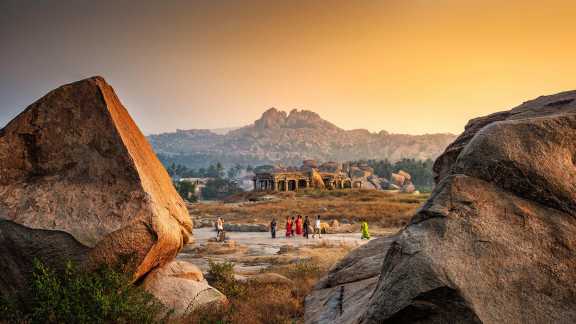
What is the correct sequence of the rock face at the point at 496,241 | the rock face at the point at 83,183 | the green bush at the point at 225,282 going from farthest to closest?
the green bush at the point at 225,282, the rock face at the point at 83,183, the rock face at the point at 496,241

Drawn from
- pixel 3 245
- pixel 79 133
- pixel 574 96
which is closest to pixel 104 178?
pixel 79 133

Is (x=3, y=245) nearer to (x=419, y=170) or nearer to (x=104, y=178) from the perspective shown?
(x=104, y=178)

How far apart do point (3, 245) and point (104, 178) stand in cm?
183

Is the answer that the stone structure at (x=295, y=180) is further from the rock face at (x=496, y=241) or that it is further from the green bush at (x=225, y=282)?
the rock face at (x=496, y=241)

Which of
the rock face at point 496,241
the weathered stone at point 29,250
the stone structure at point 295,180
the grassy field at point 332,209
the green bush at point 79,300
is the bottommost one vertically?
the grassy field at point 332,209

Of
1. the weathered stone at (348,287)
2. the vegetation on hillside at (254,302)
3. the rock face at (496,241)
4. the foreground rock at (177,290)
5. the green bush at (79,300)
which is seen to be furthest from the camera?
the foreground rock at (177,290)

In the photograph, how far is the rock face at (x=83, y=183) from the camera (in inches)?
286

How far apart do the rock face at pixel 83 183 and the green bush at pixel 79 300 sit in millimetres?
333

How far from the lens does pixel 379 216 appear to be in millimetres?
40781

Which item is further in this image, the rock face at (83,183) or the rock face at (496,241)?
the rock face at (83,183)

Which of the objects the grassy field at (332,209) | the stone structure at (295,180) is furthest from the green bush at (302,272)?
the stone structure at (295,180)

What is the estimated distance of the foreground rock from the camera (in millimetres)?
8484


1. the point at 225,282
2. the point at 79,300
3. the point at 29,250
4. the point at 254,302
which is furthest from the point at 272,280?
the point at 29,250

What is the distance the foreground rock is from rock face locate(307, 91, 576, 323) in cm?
516
